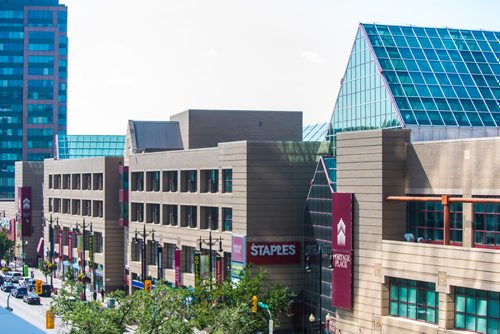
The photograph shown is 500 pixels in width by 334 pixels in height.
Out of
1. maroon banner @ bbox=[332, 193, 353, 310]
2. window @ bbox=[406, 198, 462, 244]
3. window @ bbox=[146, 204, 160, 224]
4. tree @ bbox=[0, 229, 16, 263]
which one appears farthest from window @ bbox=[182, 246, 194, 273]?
tree @ bbox=[0, 229, 16, 263]

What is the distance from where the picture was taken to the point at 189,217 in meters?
104

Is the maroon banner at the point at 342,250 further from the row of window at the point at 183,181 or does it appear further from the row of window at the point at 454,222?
the row of window at the point at 183,181

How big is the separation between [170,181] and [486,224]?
52.8 meters

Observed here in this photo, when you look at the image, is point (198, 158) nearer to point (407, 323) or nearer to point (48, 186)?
point (407, 323)

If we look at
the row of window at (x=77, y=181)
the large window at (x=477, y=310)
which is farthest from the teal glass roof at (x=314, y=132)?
the large window at (x=477, y=310)

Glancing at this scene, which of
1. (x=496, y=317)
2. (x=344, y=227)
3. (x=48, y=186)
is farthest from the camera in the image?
(x=48, y=186)

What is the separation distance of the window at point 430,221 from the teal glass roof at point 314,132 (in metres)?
51.8

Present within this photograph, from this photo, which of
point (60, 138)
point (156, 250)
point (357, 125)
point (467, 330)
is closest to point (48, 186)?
point (60, 138)

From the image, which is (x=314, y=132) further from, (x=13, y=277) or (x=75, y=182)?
(x=13, y=277)

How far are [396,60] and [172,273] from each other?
3345 centimetres

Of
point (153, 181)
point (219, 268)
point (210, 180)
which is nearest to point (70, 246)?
point (153, 181)

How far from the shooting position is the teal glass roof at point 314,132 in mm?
122188

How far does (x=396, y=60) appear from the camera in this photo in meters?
94.8

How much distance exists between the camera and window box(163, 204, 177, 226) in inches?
4264
